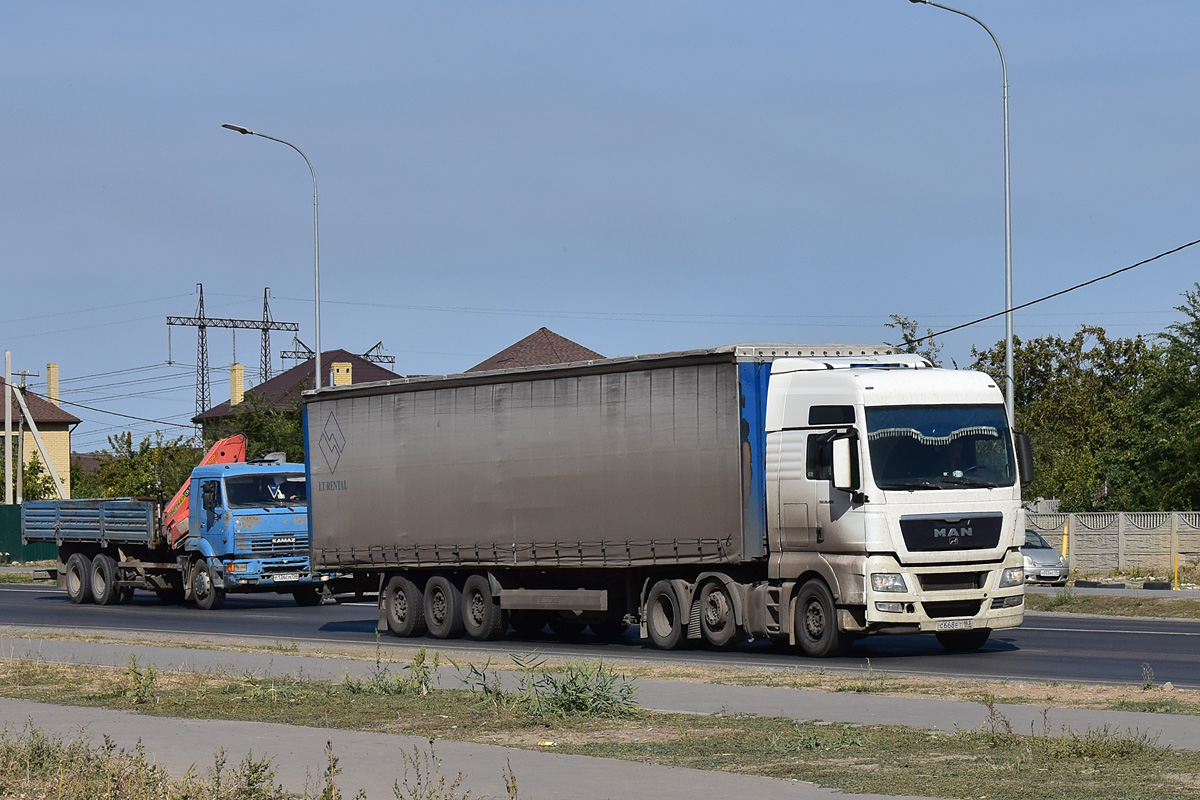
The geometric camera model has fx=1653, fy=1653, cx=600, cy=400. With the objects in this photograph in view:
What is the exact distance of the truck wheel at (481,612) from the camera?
22.7 m

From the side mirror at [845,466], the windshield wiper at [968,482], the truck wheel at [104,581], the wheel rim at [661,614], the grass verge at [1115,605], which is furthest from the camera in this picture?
the truck wheel at [104,581]

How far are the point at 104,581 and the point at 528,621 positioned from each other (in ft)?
51.5

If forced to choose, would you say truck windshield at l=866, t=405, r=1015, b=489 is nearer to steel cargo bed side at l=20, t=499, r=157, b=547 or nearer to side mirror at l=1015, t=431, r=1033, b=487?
side mirror at l=1015, t=431, r=1033, b=487

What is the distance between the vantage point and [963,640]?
20.0 m

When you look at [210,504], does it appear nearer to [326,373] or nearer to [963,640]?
[963,640]

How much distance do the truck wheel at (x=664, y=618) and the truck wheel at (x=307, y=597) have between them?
47.9 feet

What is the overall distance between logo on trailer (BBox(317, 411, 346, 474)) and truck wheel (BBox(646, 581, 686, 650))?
627 cm

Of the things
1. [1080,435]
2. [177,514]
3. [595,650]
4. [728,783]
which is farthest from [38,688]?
[1080,435]

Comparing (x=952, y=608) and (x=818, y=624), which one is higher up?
(x=952, y=608)

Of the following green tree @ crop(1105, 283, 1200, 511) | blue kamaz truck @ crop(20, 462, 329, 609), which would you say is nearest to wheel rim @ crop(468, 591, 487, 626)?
blue kamaz truck @ crop(20, 462, 329, 609)

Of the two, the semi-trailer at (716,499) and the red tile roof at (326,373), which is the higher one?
the red tile roof at (326,373)

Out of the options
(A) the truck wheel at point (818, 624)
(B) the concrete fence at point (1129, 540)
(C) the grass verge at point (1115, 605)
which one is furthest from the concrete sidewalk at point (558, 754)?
(B) the concrete fence at point (1129, 540)

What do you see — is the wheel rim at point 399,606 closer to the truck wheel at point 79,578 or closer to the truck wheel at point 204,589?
the truck wheel at point 204,589

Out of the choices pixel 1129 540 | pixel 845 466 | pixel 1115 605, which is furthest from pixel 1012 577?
pixel 1129 540
